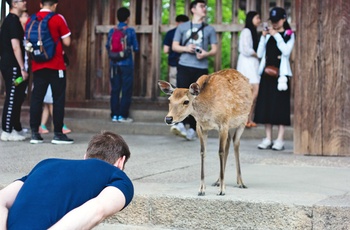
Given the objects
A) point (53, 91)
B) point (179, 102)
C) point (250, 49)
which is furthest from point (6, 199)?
point (250, 49)

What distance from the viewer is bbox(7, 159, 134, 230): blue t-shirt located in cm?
386

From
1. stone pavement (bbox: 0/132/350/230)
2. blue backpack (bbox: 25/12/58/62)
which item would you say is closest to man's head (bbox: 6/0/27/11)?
blue backpack (bbox: 25/12/58/62)

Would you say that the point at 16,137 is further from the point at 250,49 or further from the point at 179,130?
the point at 250,49

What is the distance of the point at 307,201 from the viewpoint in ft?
21.7

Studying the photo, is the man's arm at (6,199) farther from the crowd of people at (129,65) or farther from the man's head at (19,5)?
the man's head at (19,5)

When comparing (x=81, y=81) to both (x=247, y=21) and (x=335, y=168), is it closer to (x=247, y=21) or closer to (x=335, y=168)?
(x=247, y=21)

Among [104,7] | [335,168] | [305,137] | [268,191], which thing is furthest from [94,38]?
[268,191]

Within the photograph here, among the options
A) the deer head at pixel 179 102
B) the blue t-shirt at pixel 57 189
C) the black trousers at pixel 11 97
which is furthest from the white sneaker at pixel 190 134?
the blue t-shirt at pixel 57 189

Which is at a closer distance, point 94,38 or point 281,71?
point 281,71

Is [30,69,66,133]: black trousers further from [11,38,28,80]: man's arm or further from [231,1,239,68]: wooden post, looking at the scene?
[231,1,239,68]: wooden post

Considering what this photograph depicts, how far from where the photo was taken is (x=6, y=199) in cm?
408

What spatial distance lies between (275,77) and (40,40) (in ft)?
10.5

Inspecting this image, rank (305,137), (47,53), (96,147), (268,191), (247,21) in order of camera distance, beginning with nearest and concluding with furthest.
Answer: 1. (96,147)
2. (268,191)
3. (305,137)
4. (47,53)
5. (247,21)

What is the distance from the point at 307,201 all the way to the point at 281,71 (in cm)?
441
